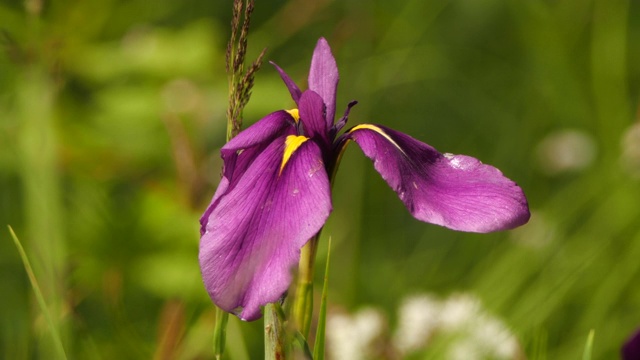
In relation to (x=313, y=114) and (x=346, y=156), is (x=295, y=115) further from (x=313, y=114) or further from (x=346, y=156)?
(x=346, y=156)

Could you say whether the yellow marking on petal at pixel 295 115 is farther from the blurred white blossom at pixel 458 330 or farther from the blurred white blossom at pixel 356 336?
the blurred white blossom at pixel 356 336

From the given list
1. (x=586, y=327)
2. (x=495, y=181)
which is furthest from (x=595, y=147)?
(x=495, y=181)

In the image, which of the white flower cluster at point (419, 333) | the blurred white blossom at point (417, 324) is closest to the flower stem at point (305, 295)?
the white flower cluster at point (419, 333)

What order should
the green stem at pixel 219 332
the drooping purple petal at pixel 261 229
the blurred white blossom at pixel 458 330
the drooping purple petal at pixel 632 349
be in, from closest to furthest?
the drooping purple petal at pixel 261 229 → the green stem at pixel 219 332 → the drooping purple petal at pixel 632 349 → the blurred white blossom at pixel 458 330

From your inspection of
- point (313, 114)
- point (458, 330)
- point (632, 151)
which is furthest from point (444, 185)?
point (632, 151)

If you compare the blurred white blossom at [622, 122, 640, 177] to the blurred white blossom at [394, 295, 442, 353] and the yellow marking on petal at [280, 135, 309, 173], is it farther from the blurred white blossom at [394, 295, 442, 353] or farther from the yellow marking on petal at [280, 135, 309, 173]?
the yellow marking on petal at [280, 135, 309, 173]

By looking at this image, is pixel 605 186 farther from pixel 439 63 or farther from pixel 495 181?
pixel 495 181

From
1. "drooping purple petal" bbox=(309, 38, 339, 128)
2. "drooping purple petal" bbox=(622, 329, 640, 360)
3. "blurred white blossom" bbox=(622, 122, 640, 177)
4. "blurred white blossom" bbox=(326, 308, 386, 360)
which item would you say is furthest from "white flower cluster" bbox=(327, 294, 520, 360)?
"blurred white blossom" bbox=(622, 122, 640, 177)
